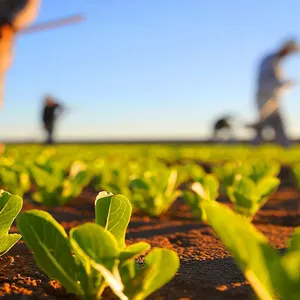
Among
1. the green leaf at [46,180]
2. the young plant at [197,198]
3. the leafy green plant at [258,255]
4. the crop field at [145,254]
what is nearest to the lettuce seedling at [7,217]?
the crop field at [145,254]

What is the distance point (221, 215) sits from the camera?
0.85 meters

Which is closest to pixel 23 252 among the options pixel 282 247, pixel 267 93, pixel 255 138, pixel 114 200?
pixel 114 200

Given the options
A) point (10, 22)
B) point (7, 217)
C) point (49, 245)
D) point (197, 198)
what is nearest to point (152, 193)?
point (197, 198)

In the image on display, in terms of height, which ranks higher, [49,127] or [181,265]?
[49,127]

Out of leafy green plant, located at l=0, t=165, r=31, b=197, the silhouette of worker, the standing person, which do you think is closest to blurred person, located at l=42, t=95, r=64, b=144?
the silhouette of worker

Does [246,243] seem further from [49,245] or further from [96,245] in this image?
[49,245]

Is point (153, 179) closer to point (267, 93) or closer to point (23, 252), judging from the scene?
point (23, 252)

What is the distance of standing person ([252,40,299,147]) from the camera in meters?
13.9

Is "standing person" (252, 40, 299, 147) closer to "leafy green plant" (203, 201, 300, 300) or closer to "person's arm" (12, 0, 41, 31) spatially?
"person's arm" (12, 0, 41, 31)

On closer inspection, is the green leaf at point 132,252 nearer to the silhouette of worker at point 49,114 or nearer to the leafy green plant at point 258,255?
the leafy green plant at point 258,255

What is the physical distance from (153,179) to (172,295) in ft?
5.54

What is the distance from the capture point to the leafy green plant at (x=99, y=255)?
1075 mm

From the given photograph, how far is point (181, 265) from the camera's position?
162 centimetres

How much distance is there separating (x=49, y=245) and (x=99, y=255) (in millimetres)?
161
